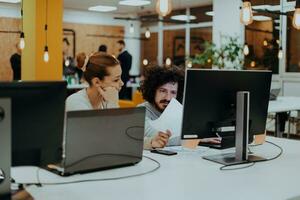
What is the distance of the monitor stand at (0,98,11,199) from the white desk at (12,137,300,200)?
0.35 ft

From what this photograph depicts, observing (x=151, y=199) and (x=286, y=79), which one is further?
(x=286, y=79)

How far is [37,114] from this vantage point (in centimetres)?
164

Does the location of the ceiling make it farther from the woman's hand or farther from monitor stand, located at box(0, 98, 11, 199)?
monitor stand, located at box(0, 98, 11, 199)

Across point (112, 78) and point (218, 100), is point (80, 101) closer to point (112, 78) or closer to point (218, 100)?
point (112, 78)

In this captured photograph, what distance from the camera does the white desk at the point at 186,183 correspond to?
5.28 ft

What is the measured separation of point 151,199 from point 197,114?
0.75 meters

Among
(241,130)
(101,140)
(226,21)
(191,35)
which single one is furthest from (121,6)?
(101,140)

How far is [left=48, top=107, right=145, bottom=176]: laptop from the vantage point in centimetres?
182

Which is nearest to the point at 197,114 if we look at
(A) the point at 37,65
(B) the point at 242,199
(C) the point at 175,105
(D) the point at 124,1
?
(C) the point at 175,105

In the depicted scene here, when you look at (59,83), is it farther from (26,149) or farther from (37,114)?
(26,149)

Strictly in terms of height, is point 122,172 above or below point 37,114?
below

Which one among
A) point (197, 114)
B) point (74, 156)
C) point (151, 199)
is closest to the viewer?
point (151, 199)

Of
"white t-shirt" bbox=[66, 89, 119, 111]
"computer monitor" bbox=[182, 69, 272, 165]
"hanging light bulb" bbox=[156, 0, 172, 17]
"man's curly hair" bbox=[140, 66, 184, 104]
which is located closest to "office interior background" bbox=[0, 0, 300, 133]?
"hanging light bulb" bbox=[156, 0, 172, 17]

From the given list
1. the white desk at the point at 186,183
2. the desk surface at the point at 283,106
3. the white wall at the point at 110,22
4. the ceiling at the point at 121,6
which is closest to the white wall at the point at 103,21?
the white wall at the point at 110,22
